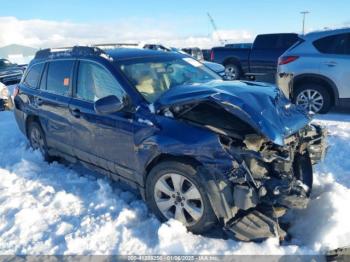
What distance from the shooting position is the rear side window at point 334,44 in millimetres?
7562

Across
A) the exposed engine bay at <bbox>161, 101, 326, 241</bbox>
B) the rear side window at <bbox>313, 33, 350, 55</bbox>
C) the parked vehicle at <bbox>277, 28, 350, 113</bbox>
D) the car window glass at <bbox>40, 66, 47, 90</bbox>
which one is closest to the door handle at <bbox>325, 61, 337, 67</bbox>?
the parked vehicle at <bbox>277, 28, 350, 113</bbox>

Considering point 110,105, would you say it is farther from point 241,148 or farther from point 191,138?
point 241,148

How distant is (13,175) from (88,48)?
2.18 m

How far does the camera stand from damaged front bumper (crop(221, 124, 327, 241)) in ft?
10.4

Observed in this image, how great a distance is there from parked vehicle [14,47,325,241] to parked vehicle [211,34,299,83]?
9.04m

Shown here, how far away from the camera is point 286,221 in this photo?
12.4 feet

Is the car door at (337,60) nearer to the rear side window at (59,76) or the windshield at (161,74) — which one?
the windshield at (161,74)

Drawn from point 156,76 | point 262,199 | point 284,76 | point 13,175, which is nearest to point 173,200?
point 262,199

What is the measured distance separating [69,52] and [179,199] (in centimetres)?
281

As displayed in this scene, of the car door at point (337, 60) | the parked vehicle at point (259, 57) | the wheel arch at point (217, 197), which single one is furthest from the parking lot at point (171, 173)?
the parked vehicle at point (259, 57)

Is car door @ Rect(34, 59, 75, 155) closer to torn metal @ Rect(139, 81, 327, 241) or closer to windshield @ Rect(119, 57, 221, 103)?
windshield @ Rect(119, 57, 221, 103)

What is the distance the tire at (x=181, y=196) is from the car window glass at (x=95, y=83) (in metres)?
0.99

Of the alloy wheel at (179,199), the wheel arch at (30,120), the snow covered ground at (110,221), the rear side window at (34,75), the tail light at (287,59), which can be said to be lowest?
the snow covered ground at (110,221)

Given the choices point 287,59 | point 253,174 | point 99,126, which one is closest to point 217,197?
point 253,174
